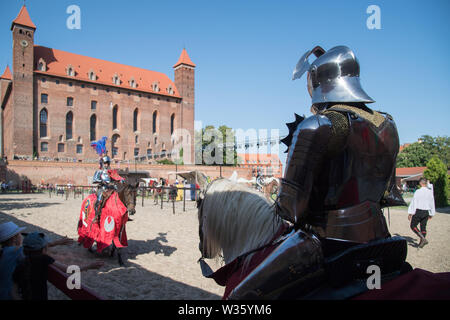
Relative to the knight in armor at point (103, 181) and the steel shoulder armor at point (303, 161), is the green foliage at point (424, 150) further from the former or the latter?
the steel shoulder armor at point (303, 161)

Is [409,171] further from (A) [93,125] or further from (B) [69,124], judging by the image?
(B) [69,124]

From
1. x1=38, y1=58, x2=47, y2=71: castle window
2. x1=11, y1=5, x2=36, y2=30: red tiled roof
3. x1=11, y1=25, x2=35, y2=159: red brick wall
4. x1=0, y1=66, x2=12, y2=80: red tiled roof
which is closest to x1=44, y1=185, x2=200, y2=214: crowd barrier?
x1=11, y1=25, x2=35, y2=159: red brick wall

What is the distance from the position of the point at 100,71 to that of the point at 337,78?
6729cm

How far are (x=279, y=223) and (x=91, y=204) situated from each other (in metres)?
6.56

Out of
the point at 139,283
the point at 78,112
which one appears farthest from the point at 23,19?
the point at 139,283

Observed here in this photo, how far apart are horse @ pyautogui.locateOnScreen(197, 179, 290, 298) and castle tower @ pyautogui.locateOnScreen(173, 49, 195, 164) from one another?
63.6m

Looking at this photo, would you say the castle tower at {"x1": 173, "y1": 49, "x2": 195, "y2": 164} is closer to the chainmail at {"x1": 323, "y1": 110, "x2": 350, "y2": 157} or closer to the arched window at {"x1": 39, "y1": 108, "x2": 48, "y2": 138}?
the arched window at {"x1": 39, "y1": 108, "x2": 48, "y2": 138}

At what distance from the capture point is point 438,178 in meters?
20.0

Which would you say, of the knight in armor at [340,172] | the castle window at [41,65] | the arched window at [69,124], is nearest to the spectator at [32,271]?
the knight in armor at [340,172]

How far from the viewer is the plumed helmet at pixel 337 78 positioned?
1660 millimetres

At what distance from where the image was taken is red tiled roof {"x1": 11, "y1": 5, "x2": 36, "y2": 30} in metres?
48.0

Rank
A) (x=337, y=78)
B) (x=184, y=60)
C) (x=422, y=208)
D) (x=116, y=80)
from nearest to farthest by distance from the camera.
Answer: (x=337, y=78)
(x=422, y=208)
(x=116, y=80)
(x=184, y=60)
